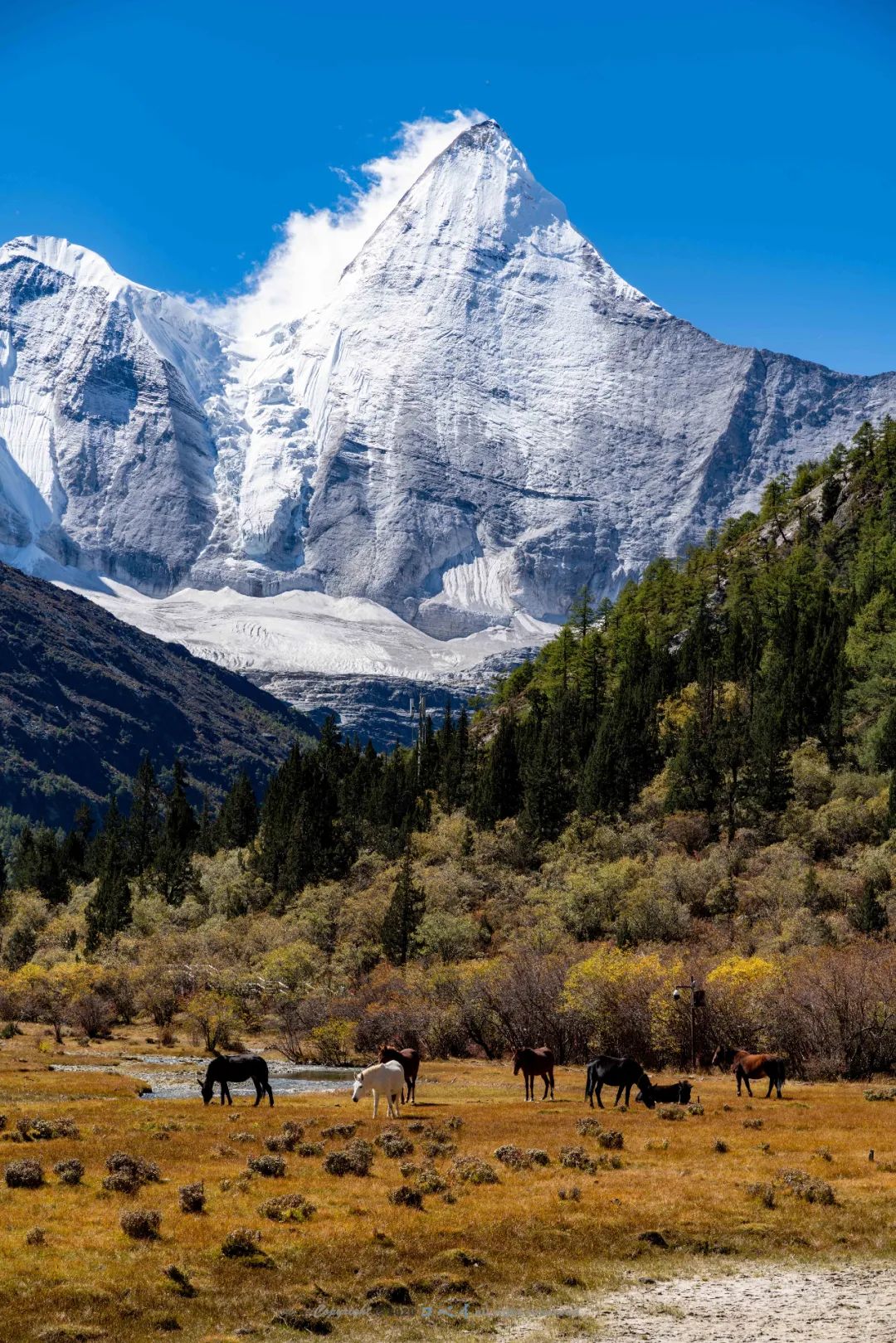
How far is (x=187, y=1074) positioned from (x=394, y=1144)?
36.5 m

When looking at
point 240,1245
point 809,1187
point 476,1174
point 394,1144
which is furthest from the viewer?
point 394,1144

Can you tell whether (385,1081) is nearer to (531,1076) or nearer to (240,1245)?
(531,1076)

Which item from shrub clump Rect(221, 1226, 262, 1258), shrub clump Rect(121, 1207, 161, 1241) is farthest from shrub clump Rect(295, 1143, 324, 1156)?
shrub clump Rect(221, 1226, 262, 1258)

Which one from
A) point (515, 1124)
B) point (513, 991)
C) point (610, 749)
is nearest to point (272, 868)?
point (610, 749)

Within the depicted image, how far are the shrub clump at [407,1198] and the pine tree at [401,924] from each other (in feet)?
234

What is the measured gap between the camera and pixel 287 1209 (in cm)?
2581

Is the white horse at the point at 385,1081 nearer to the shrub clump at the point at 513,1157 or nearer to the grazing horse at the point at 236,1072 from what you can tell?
the grazing horse at the point at 236,1072

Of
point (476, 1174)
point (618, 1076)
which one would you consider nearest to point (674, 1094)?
point (618, 1076)

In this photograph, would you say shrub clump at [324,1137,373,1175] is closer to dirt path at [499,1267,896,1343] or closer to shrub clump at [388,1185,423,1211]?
A: shrub clump at [388,1185,423,1211]

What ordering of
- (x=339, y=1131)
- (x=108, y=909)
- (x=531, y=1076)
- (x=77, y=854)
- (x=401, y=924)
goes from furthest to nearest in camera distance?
(x=77, y=854), (x=108, y=909), (x=401, y=924), (x=531, y=1076), (x=339, y=1131)

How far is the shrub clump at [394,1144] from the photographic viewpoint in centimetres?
3353

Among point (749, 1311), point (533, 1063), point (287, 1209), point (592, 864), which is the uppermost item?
point (592, 864)

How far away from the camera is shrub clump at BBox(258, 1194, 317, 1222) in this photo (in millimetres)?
25625

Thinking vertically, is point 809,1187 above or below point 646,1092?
below
